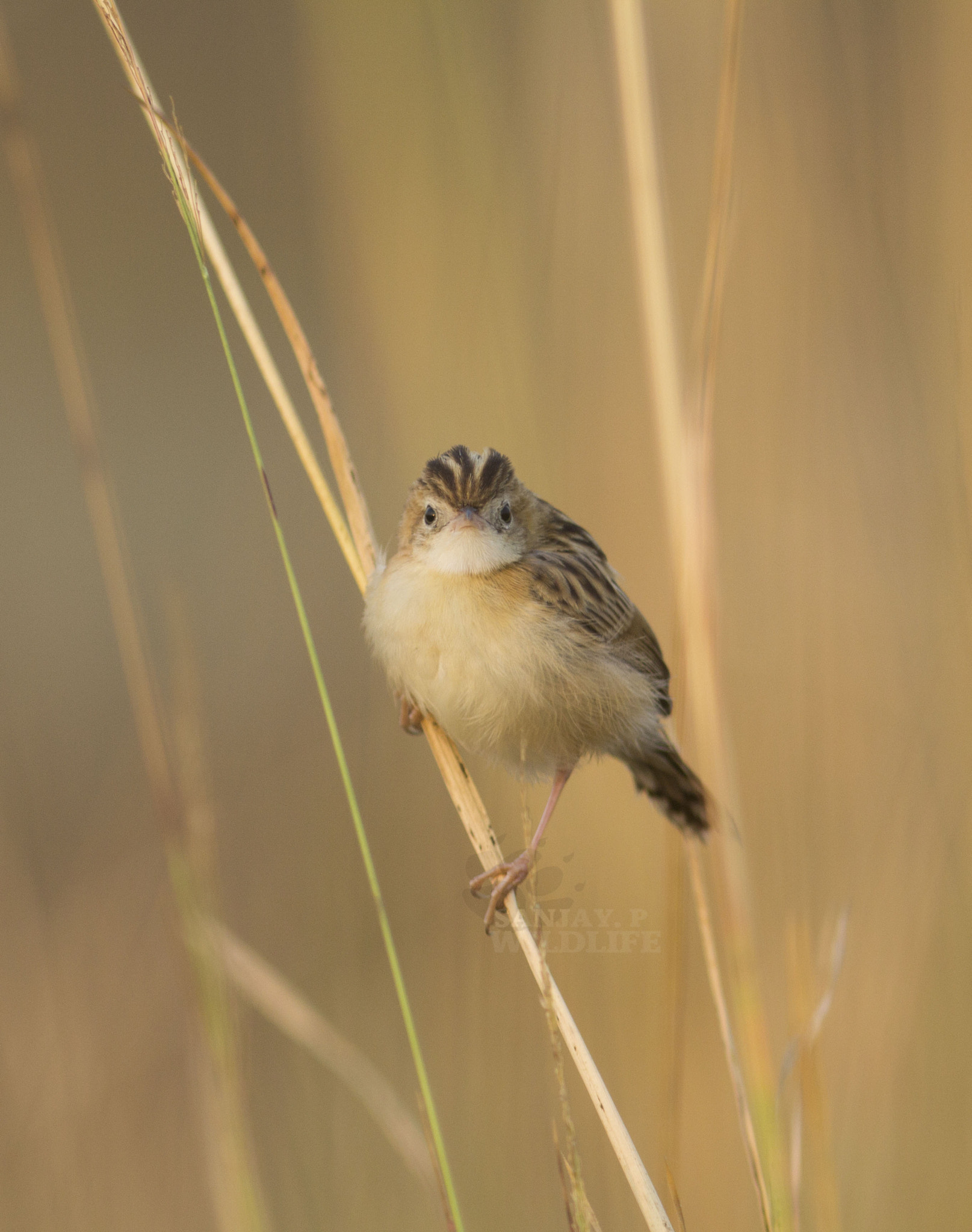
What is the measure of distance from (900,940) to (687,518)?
1.39 meters

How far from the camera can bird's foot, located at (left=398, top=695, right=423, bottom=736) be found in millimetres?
2955

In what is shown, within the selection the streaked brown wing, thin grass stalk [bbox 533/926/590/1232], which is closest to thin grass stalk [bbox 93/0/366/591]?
the streaked brown wing

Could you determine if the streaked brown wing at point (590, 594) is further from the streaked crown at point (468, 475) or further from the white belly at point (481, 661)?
the streaked crown at point (468, 475)

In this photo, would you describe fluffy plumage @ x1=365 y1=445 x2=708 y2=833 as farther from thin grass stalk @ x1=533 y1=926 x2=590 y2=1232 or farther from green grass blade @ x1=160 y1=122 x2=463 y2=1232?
thin grass stalk @ x1=533 y1=926 x2=590 y2=1232

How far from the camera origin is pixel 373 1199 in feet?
8.36

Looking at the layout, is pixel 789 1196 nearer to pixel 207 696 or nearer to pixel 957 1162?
pixel 957 1162

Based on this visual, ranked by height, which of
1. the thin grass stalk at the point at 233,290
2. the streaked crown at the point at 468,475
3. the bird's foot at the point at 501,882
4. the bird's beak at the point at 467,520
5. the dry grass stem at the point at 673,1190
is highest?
the thin grass stalk at the point at 233,290

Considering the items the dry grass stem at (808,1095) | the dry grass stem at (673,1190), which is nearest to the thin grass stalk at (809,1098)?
the dry grass stem at (808,1095)

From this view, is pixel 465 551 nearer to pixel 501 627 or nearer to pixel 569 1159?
pixel 501 627

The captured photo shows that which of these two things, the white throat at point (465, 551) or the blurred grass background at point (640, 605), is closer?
the blurred grass background at point (640, 605)

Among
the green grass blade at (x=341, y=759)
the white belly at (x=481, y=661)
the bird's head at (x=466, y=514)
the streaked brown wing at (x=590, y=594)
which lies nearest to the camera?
the green grass blade at (x=341, y=759)

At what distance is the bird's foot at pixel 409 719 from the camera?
2955mm

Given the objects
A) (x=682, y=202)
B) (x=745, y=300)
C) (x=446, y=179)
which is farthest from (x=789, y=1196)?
(x=682, y=202)

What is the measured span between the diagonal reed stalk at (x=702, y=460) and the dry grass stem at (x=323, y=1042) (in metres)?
0.56
